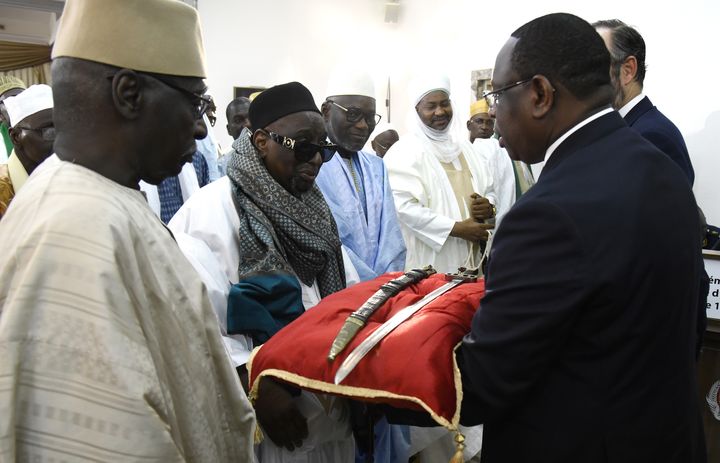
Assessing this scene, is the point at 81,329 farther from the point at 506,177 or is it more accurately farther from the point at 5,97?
the point at 5,97

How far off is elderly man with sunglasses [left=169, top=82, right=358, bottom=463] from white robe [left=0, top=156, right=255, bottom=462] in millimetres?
773

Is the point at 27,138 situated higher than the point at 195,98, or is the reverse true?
the point at 195,98

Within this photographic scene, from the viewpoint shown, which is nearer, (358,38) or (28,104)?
(28,104)

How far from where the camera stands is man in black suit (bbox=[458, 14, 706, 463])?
1342mm

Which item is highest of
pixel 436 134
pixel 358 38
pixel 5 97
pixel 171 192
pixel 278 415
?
pixel 358 38

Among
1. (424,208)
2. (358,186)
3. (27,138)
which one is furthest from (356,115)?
(27,138)

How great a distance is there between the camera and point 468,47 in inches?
305

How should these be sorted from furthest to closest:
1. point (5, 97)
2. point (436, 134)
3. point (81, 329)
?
point (5, 97), point (436, 134), point (81, 329)

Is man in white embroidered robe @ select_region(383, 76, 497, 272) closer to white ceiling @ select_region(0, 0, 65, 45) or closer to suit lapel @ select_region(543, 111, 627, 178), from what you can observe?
suit lapel @ select_region(543, 111, 627, 178)

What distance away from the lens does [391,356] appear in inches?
60.6

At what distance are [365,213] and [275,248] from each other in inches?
51.9

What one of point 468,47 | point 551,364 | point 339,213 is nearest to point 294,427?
point 551,364

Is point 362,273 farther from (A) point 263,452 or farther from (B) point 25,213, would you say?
(B) point 25,213

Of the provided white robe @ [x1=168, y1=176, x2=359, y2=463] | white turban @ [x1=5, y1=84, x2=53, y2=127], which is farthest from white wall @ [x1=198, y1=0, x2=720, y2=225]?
white robe @ [x1=168, y1=176, x2=359, y2=463]
